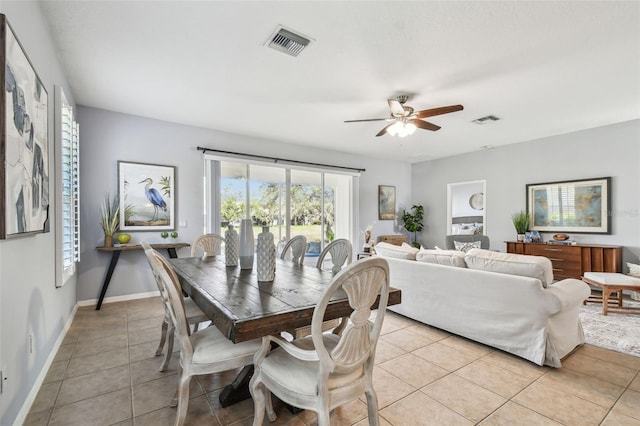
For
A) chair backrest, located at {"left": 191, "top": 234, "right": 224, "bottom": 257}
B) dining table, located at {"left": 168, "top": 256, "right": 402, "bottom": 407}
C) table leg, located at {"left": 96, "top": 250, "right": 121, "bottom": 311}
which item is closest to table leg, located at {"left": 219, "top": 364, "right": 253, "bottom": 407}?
dining table, located at {"left": 168, "top": 256, "right": 402, "bottom": 407}

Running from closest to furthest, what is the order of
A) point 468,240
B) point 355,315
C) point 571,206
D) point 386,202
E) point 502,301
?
point 355,315 < point 502,301 < point 571,206 < point 468,240 < point 386,202

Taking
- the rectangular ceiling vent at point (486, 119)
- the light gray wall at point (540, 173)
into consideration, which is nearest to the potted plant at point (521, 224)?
the light gray wall at point (540, 173)

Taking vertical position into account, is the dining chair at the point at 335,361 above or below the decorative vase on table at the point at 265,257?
below

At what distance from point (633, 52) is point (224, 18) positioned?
136 inches

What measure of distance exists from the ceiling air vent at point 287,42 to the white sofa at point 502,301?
92.1 inches

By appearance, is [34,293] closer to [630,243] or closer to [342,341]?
[342,341]

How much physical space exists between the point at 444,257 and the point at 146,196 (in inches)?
159

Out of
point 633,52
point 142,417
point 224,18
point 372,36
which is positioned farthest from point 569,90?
point 142,417

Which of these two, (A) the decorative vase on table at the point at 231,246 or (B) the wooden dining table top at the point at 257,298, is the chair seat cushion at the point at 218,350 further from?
(A) the decorative vase on table at the point at 231,246

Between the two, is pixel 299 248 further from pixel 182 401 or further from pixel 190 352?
pixel 182 401

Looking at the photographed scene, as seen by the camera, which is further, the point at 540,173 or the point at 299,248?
the point at 540,173

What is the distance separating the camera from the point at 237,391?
6.20 ft

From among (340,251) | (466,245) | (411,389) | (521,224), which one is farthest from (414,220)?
(411,389)

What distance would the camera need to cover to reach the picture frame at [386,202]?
280 inches
